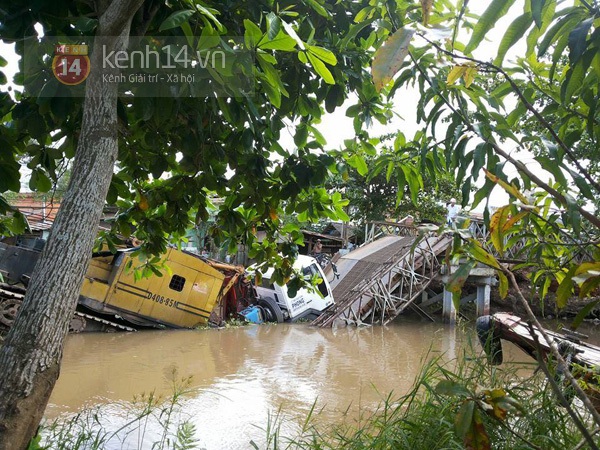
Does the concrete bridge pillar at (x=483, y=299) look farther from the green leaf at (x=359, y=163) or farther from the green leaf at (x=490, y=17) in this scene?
the green leaf at (x=490, y=17)

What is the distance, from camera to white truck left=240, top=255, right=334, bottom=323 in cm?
1416

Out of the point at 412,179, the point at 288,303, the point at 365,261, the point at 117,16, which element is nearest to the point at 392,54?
the point at 117,16

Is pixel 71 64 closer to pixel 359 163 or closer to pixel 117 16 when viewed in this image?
pixel 117 16

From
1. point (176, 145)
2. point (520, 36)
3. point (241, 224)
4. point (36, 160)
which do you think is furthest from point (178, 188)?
point (520, 36)

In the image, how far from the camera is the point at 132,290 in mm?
11047

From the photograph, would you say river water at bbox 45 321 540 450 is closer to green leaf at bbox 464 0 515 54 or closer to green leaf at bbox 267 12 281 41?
green leaf at bbox 267 12 281 41

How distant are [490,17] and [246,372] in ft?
28.2

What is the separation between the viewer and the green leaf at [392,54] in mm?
1090

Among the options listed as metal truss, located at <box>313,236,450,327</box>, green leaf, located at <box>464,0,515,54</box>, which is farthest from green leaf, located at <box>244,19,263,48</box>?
metal truss, located at <box>313,236,450,327</box>

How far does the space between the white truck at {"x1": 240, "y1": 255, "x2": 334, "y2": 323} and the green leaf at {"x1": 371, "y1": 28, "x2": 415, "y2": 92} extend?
12.8m

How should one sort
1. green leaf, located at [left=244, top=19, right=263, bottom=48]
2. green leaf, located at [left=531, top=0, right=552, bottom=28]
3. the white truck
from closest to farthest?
green leaf, located at [left=531, top=0, right=552, bottom=28]
green leaf, located at [left=244, top=19, right=263, bottom=48]
the white truck

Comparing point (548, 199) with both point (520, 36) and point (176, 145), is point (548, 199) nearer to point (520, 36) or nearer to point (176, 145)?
point (520, 36)

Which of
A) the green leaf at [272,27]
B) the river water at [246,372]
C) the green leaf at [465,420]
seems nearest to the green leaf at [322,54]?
the green leaf at [272,27]

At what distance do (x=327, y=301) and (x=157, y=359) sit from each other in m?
6.47
